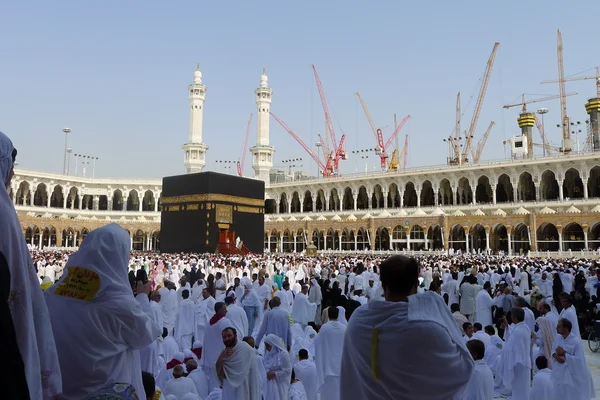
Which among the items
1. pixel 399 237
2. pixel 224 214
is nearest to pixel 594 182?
pixel 399 237

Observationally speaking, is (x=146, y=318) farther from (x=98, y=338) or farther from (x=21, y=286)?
(x=21, y=286)

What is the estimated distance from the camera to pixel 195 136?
41781mm

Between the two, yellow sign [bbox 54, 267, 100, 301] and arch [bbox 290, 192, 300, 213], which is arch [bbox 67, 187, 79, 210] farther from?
yellow sign [bbox 54, 267, 100, 301]

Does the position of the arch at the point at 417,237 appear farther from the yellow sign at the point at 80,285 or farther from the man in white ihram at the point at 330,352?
the yellow sign at the point at 80,285

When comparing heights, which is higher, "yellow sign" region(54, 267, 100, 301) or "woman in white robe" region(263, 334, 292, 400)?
"yellow sign" region(54, 267, 100, 301)

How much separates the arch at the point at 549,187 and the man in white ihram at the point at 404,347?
3209 centimetres

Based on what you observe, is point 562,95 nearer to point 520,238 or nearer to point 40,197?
point 520,238

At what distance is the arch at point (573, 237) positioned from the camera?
26.5 meters

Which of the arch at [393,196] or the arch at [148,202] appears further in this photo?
the arch at [148,202]

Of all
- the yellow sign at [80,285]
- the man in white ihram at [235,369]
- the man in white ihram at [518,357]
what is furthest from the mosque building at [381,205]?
the yellow sign at [80,285]

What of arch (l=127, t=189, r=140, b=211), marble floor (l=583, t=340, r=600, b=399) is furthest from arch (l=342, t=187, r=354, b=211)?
marble floor (l=583, t=340, r=600, b=399)

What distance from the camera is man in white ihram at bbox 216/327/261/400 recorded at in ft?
9.11

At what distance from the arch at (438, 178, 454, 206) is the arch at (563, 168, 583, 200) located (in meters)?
Result: 7.23

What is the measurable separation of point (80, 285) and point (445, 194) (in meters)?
34.7
